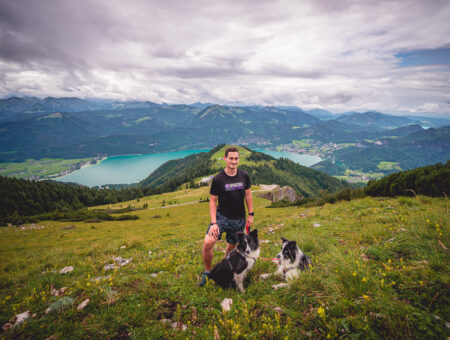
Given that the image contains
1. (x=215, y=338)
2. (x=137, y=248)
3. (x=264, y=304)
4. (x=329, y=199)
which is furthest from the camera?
(x=329, y=199)

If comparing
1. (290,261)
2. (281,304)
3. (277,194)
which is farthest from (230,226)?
(277,194)

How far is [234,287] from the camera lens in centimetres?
491

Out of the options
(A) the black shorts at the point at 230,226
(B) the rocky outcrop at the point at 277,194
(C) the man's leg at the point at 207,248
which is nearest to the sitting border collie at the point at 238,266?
(C) the man's leg at the point at 207,248

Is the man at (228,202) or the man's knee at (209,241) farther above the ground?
the man at (228,202)

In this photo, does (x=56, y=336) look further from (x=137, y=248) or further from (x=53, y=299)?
(x=137, y=248)

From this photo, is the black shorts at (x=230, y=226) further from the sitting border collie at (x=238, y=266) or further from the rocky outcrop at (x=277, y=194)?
the rocky outcrop at (x=277, y=194)

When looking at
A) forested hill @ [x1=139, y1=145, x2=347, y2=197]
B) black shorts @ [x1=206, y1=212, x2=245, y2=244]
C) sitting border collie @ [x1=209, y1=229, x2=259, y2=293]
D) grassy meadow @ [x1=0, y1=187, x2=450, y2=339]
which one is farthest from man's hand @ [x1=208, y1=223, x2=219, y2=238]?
forested hill @ [x1=139, y1=145, x2=347, y2=197]

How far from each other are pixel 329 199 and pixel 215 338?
28.9 metres

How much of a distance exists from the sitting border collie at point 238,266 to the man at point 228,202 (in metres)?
0.77

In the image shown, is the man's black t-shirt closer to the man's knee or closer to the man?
the man

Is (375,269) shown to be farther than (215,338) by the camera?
Yes

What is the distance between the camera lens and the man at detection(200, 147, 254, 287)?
569cm

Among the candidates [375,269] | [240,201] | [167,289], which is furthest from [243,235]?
[375,269]

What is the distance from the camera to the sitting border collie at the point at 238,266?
4.86 metres
